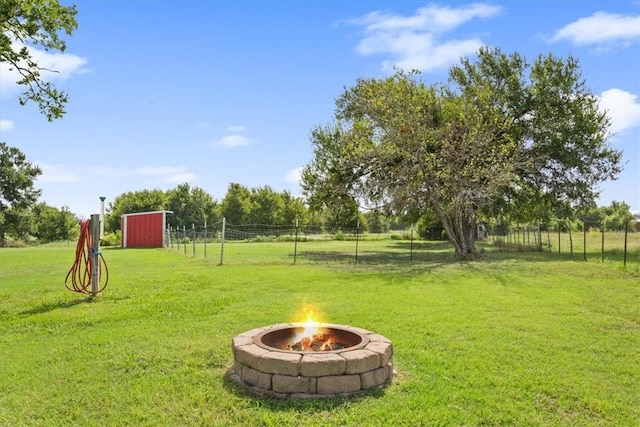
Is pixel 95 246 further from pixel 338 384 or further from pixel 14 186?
pixel 14 186

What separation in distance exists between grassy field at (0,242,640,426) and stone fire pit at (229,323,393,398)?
13 centimetres

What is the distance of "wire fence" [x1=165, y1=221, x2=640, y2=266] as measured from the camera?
18.5 metres

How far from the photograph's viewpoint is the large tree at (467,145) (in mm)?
18312

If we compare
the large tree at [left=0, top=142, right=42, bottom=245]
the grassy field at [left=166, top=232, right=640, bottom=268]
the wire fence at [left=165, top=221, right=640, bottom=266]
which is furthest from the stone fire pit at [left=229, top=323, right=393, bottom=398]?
the large tree at [left=0, top=142, right=42, bottom=245]

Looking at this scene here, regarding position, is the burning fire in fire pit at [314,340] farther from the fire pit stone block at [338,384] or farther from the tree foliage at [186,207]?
the tree foliage at [186,207]

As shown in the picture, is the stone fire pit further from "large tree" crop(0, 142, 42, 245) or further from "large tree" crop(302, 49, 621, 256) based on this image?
"large tree" crop(0, 142, 42, 245)

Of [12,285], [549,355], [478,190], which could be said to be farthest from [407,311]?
[478,190]

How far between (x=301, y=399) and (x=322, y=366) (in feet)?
1.05

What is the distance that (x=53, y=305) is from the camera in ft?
26.8

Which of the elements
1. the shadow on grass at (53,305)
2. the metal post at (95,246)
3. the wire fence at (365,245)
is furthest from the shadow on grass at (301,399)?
the wire fence at (365,245)

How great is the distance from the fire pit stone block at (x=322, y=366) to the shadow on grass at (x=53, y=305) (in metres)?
5.91

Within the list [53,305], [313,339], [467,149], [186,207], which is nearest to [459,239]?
[467,149]

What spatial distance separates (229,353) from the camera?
16.6ft

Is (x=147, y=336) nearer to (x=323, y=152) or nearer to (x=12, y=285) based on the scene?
(x=12, y=285)
